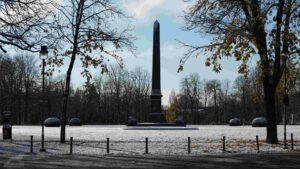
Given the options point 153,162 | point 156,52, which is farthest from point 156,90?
A: point 153,162

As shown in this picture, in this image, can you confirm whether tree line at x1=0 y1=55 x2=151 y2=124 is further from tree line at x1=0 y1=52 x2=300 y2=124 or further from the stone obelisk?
the stone obelisk

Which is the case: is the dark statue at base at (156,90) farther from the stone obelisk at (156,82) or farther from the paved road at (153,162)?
the paved road at (153,162)

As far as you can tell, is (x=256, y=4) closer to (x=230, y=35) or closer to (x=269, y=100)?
(x=230, y=35)

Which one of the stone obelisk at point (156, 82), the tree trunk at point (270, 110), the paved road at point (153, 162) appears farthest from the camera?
the stone obelisk at point (156, 82)

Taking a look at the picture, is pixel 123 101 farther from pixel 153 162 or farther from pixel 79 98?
pixel 153 162

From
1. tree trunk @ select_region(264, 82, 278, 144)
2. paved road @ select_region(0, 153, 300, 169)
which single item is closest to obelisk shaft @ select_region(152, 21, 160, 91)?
tree trunk @ select_region(264, 82, 278, 144)

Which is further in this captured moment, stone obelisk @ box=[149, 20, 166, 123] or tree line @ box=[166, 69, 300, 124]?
tree line @ box=[166, 69, 300, 124]

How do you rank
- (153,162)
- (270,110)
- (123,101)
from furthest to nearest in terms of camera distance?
(123,101) → (270,110) → (153,162)

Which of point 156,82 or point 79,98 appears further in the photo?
point 79,98

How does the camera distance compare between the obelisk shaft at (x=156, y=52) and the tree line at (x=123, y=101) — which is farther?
the tree line at (x=123, y=101)

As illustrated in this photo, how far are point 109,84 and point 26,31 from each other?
102 metres

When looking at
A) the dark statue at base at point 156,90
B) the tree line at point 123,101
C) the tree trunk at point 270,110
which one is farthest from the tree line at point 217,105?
the tree trunk at point 270,110

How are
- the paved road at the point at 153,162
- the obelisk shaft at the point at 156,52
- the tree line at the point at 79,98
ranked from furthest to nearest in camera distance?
the tree line at the point at 79,98
the obelisk shaft at the point at 156,52
the paved road at the point at 153,162

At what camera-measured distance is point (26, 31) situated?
2394 cm
